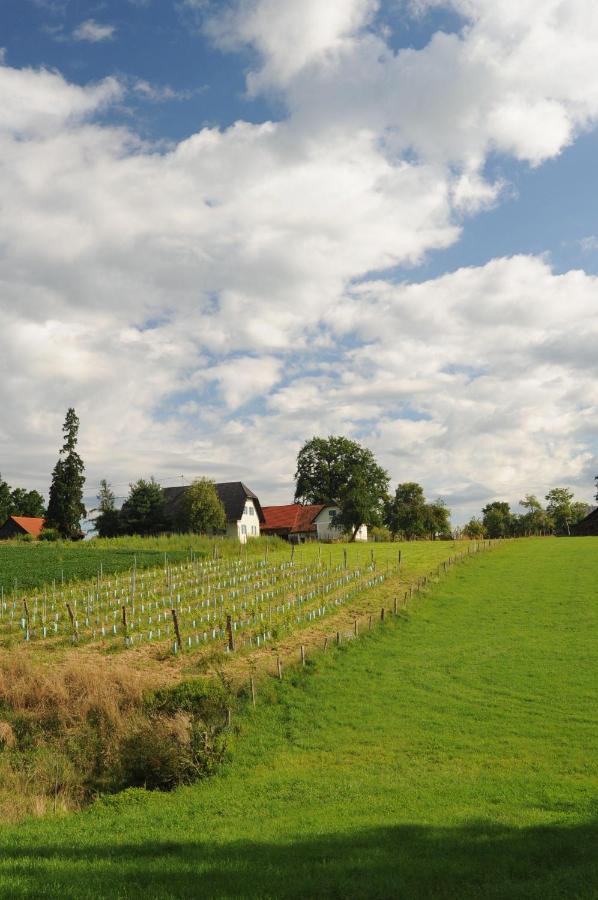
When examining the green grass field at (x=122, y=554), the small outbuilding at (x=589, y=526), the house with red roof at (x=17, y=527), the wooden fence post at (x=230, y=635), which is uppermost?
the house with red roof at (x=17, y=527)

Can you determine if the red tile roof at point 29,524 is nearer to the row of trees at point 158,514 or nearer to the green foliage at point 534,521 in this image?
the row of trees at point 158,514

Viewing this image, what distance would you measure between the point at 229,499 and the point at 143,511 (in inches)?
433

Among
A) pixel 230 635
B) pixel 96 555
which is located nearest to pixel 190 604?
pixel 230 635

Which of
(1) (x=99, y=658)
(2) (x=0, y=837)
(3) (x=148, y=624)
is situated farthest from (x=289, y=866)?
(3) (x=148, y=624)

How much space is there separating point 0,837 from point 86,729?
7575mm

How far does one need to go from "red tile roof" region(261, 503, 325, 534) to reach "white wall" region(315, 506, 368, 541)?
2.09ft

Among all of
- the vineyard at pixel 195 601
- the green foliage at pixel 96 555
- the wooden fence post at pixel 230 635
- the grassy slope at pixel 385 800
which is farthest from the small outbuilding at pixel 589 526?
the wooden fence post at pixel 230 635

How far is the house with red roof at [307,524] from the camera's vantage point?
90206mm

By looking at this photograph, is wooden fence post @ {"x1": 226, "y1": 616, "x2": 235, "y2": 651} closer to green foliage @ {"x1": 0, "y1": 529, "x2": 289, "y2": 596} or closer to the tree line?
green foliage @ {"x1": 0, "y1": 529, "x2": 289, "y2": 596}

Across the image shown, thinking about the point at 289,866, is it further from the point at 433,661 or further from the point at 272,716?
the point at 433,661

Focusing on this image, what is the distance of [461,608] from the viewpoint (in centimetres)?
3844

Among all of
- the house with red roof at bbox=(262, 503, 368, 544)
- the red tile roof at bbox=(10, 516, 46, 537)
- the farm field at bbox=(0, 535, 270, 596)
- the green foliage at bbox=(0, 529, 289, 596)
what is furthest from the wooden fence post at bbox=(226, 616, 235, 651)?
the red tile roof at bbox=(10, 516, 46, 537)

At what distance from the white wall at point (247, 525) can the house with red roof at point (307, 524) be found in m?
4.46

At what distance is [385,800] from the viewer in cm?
1473
